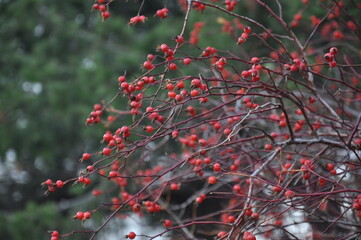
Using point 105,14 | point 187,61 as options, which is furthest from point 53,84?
point 187,61

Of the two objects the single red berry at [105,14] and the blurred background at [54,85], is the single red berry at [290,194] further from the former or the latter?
the blurred background at [54,85]

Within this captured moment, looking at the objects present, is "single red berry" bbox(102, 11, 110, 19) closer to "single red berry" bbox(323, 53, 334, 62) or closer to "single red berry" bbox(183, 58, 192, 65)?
"single red berry" bbox(183, 58, 192, 65)

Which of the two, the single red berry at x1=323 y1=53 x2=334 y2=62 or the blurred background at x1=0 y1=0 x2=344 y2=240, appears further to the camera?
the blurred background at x1=0 y1=0 x2=344 y2=240

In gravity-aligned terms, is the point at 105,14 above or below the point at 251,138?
above

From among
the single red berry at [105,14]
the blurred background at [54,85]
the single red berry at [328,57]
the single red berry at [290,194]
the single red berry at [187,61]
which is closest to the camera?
the single red berry at [290,194]

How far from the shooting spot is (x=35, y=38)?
7926mm

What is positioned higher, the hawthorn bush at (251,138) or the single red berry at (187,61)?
the single red berry at (187,61)

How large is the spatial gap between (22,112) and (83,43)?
1273 mm

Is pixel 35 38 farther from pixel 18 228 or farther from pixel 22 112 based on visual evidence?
pixel 18 228

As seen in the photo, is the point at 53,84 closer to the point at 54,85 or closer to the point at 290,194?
the point at 54,85

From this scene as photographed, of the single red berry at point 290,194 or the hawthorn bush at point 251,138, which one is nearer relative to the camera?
the single red berry at point 290,194

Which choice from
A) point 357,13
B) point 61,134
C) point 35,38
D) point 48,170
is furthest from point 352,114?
point 35,38

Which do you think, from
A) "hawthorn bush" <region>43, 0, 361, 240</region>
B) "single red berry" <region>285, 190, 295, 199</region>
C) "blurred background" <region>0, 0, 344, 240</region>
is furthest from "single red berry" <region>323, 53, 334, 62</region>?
"blurred background" <region>0, 0, 344, 240</region>

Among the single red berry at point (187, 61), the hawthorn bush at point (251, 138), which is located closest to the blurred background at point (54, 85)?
the hawthorn bush at point (251, 138)
